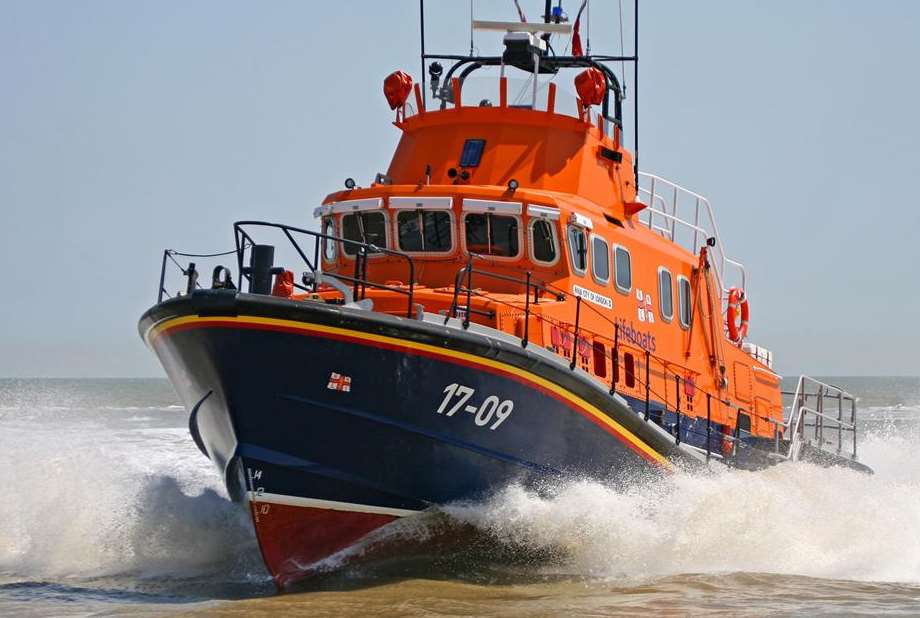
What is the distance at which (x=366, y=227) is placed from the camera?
9.57 m

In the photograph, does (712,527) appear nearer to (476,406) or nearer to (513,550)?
(513,550)

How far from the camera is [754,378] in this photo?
12.2 meters

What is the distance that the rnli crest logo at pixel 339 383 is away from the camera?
7.35m

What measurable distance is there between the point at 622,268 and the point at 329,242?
2571 mm

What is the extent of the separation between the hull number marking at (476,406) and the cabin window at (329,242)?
264cm

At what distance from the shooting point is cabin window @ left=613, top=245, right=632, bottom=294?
972 centimetres

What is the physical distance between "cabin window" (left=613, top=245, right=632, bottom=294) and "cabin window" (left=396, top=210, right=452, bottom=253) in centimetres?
146

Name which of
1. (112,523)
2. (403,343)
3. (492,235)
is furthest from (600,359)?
(112,523)

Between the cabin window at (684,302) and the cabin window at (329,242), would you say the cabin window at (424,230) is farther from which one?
the cabin window at (684,302)

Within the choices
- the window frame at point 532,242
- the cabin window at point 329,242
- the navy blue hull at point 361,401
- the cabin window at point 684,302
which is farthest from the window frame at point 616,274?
the cabin window at point 329,242

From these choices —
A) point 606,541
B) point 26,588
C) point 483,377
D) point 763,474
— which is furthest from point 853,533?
point 26,588

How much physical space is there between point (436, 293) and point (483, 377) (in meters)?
1.26

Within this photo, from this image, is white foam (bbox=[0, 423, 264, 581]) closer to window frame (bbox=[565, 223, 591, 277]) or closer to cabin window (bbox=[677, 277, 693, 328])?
window frame (bbox=[565, 223, 591, 277])

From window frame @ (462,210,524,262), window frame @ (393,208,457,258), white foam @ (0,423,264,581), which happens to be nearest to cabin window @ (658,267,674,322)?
window frame @ (462,210,524,262)
